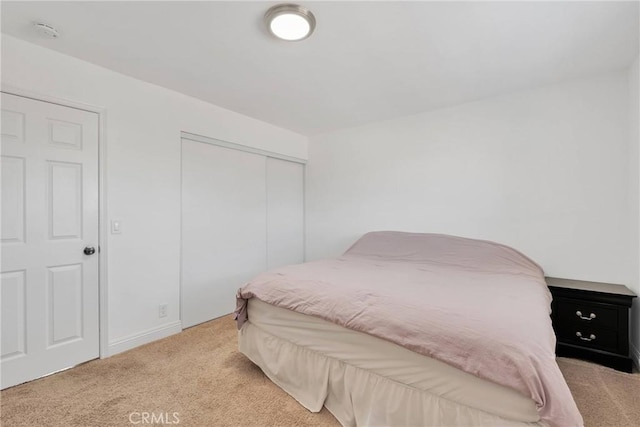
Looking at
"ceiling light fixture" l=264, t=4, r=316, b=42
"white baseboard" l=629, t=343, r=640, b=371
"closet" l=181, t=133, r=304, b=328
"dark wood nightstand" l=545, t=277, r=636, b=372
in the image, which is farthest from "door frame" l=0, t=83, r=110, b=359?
"white baseboard" l=629, t=343, r=640, b=371

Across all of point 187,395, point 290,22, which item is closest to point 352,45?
point 290,22

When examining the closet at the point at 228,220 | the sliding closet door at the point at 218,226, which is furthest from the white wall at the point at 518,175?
the sliding closet door at the point at 218,226

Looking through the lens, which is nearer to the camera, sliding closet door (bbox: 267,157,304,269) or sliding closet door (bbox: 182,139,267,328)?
sliding closet door (bbox: 182,139,267,328)

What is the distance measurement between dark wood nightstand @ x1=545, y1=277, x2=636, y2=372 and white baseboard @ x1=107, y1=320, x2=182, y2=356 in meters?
3.23

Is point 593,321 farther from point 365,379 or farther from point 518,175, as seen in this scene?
point 365,379

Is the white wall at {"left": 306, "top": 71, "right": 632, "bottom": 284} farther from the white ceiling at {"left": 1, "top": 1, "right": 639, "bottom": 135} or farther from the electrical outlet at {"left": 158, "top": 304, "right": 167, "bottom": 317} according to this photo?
the electrical outlet at {"left": 158, "top": 304, "right": 167, "bottom": 317}

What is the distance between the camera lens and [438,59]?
2.10 m

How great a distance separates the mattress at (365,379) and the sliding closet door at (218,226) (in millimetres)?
1128

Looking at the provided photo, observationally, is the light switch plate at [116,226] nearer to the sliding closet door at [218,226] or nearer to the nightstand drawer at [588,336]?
the sliding closet door at [218,226]

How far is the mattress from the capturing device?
1.18 meters

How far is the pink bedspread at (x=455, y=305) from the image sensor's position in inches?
42.8

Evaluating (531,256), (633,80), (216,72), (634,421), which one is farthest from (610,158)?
(216,72)

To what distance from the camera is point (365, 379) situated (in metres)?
1.51

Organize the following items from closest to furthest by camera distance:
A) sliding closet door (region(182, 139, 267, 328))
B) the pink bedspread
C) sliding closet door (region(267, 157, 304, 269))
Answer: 1. the pink bedspread
2. sliding closet door (region(182, 139, 267, 328))
3. sliding closet door (region(267, 157, 304, 269))
